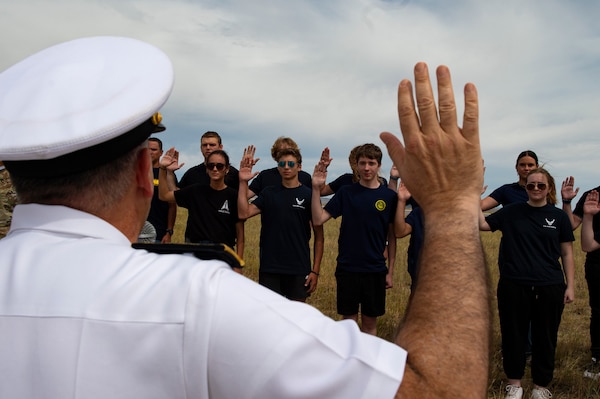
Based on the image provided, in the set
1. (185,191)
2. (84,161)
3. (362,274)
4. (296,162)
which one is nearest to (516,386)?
(362,274)

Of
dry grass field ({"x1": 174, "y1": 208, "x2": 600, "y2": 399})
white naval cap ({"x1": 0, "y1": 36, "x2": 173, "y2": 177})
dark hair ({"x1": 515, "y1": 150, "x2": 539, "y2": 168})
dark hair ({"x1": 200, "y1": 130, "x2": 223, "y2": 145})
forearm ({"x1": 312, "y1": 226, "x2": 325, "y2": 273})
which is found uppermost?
dark hair ({"x1": 200, "y1": 130, "x2": 223, "y2": 145})

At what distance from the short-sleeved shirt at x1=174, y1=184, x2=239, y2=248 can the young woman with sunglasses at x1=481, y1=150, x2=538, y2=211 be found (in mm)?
3119

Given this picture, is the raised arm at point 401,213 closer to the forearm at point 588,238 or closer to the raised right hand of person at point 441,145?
the forearm at point 588,238

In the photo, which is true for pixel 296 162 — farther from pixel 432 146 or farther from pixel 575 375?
pixel 432 146

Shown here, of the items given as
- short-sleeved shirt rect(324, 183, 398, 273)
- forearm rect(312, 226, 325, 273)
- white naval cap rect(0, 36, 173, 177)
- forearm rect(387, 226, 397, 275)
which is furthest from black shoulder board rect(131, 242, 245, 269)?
forearm rect(387, 226, 397, 275)

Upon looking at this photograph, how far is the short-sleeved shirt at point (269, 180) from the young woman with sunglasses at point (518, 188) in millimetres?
2274

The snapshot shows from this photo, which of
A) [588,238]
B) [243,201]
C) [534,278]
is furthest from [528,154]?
[243,201]

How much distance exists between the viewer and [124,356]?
89 cm

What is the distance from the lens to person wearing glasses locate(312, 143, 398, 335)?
20.7ft

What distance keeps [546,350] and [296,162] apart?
344cm

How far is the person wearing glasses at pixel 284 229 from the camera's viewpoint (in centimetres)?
636

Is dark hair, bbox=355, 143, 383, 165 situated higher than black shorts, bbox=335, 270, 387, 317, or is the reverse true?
dark hair, bbox=355, 143, 383, 165

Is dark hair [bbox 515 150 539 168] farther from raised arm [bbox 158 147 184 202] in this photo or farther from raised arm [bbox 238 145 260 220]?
raised arm [bbox 158 147 184 202]

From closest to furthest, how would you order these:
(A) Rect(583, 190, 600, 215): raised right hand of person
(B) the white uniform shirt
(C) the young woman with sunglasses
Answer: (B) the white uniform shirt → (A) Rect(583, 190, 600, 215): raised right hand of person → (C) the young woman with sunglasses
